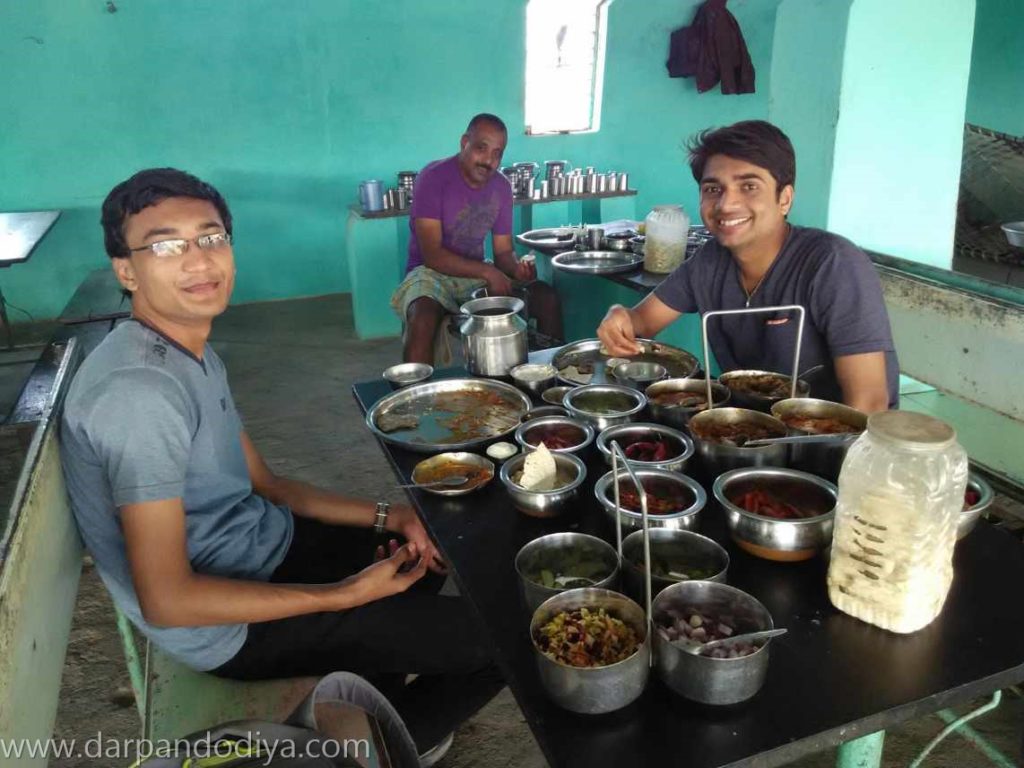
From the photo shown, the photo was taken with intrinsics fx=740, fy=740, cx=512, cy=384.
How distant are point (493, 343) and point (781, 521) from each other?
1.34 meters

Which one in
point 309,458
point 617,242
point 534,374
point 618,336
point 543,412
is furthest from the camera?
point 617,242

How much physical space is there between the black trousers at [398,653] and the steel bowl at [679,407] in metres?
0.73

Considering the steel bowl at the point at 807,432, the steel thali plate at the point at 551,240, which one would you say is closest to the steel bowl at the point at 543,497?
the steel bowl at the point at 807,432

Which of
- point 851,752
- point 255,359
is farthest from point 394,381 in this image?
point 255,359

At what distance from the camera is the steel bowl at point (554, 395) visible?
233 centimetres

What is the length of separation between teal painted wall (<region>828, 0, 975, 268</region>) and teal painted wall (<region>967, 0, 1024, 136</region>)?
5810 mm

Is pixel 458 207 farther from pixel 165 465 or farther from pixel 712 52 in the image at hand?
pixel 712 52

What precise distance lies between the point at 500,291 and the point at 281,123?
3828mm

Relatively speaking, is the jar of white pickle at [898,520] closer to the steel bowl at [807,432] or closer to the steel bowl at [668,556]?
the steel bowl at [668,556]

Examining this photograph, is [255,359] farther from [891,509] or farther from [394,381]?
[891,509]

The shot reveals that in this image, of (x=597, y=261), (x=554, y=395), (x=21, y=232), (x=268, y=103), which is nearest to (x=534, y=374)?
(x=554, y=395)

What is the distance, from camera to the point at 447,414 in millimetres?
2350

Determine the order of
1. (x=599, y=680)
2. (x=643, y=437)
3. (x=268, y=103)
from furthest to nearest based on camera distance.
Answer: (x=268, y=103) → (x=643, y=437) → (x=599, y=680)

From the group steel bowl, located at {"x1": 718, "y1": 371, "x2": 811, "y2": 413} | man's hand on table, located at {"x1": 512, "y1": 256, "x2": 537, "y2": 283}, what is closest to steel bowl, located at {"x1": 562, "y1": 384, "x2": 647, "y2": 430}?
steel bowl, located at {"x1": 718, "y1": 371, "x2": 811, "y2": 413}
